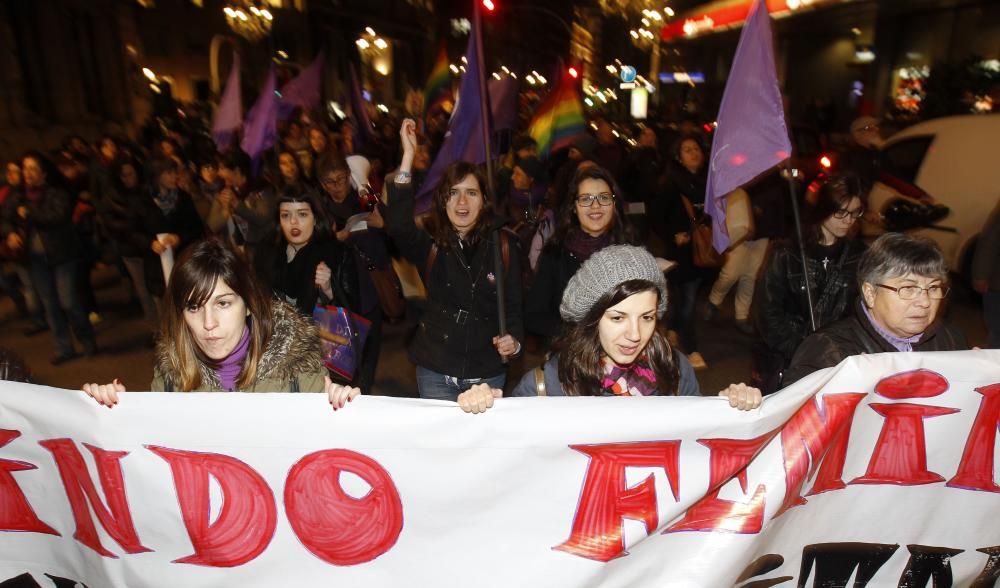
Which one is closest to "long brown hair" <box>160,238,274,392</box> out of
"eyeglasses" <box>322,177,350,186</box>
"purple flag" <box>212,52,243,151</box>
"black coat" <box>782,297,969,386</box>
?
"black coat" <box>782,297,969,386</box>

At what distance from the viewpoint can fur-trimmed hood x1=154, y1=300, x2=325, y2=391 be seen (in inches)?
93.0

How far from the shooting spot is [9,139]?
51.4 ft

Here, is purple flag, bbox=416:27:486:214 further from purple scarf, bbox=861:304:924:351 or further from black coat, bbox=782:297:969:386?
purple scarf, bbox=861:304:924:351

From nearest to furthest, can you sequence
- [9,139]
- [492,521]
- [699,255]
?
[492,521] → [699,255] → [9,139]

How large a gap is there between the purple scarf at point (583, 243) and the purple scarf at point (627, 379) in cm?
125

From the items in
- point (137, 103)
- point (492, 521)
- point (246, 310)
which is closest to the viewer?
point (492, 521)

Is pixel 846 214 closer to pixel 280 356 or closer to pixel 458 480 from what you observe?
pixel 458 480

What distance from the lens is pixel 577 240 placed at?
147 inches

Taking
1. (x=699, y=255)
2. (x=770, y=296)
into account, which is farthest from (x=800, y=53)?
(x=770, y=296)

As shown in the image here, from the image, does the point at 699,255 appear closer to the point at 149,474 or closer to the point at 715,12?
the point at 149,474

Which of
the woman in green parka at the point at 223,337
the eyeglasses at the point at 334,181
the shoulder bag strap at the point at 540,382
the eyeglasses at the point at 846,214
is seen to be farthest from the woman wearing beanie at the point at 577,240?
the eyeglasses at the point at 334,181

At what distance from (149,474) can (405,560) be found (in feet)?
2.74

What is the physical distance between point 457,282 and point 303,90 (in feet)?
18.1

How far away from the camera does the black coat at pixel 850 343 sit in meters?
2.49
